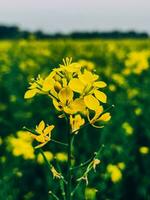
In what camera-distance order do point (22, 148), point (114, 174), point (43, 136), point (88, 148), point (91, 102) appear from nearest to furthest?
point (91, 102) → point (43, 136) → point (114, 174) → point (22, 148) → point (88, 148)

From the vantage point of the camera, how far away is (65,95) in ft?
4.77

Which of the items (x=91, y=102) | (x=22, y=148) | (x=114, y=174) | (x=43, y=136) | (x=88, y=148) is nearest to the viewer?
(x=91, y=102)

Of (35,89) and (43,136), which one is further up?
(35,89)

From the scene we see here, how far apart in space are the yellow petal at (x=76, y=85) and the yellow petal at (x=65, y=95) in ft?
0.08

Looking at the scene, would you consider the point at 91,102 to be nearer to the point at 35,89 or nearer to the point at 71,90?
the point at 71,90

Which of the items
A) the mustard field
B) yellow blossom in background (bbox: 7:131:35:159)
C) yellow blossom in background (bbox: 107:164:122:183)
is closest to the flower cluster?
the mustard field

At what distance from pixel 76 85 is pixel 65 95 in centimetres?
4

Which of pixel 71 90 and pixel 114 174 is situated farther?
pixel 114 174

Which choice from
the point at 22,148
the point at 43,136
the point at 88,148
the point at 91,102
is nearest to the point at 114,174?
the point at 22,148

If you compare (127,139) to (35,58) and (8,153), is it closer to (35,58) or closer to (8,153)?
(8,153)

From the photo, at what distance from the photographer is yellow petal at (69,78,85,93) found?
4.68 feet

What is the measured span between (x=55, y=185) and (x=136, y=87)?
126 inches

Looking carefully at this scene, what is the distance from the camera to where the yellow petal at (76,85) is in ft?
4.68

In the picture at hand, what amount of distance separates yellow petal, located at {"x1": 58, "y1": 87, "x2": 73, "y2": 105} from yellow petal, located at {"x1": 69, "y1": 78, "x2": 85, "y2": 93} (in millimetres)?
26
